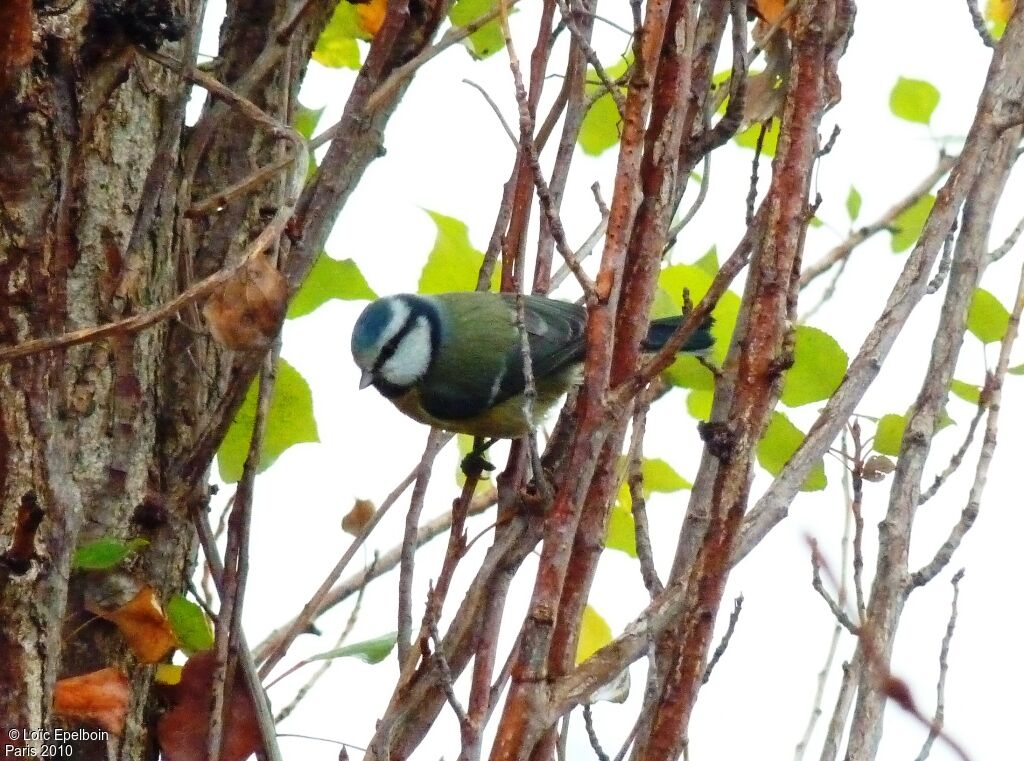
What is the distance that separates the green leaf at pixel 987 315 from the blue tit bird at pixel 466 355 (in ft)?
2.52

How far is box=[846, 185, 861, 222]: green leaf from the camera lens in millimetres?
2021

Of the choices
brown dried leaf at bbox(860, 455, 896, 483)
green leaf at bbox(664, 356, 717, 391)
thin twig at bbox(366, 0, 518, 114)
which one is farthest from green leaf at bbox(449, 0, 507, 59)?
brown dried leaf at bbox(860, 455, 896, 483)

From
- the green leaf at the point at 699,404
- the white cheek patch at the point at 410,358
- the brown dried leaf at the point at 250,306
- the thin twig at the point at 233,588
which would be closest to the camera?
the brown dried leaf at the point at 250,306

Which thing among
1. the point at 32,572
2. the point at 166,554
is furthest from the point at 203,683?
the point at 32,572

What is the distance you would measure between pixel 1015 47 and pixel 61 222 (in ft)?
3.16

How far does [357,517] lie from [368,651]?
36 centimetres

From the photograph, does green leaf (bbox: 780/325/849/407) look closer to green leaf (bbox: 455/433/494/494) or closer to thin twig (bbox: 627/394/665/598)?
thin twig (bbox: 627/394/665/598)

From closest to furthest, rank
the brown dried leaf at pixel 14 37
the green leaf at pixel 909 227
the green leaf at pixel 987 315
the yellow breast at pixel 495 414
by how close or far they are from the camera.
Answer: the brown dried leaf at pixel 14 37 → the green leaf at pixel 987 315 → the green leaf at pixel 909 227 → the yellow breast at pixel 495 414

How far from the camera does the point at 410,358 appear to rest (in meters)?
2.50

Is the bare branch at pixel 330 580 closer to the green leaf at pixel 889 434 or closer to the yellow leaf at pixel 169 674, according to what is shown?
the yellow leaf at pixel 169 674

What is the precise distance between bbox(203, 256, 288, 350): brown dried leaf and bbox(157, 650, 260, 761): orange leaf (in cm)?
37

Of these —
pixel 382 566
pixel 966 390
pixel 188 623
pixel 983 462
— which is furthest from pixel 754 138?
pixel 188 623

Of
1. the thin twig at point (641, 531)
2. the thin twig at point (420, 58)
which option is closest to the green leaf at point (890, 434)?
the thin twig at point (641, 531)

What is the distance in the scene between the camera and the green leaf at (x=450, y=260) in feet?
5.28
